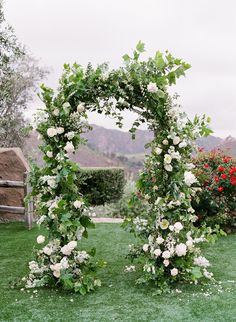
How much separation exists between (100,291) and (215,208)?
443cm

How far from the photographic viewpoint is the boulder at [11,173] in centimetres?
1038

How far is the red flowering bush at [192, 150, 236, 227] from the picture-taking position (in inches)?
359

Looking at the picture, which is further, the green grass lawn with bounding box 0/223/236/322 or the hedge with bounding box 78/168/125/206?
the hedge with bounding box 78/168/125/206

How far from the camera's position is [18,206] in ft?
34.4

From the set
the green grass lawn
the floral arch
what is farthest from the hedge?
the floral arch

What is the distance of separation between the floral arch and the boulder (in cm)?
496

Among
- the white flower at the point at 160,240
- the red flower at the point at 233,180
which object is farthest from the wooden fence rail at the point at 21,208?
the white flower at the point at 160,240

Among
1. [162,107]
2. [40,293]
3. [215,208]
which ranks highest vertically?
[162,107]

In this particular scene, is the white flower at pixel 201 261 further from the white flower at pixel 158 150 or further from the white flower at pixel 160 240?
the white flower at pixel 158 150

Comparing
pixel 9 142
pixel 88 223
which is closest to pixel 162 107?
pixel 88 223

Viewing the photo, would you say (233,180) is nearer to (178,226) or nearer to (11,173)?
(178,226)

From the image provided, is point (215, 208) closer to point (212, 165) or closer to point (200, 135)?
point (212, 165)

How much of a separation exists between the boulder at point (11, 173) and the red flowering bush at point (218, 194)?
12.3ft

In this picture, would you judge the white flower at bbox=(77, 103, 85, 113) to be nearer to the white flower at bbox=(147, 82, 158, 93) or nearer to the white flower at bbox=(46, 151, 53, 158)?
the white flower at bbox=(46, 151, 53, 158)
